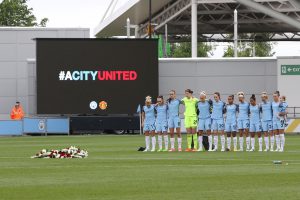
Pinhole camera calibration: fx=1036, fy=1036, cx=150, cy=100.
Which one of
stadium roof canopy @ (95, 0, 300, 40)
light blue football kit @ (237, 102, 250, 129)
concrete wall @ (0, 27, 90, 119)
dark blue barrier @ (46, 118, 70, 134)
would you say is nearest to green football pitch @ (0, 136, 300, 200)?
light blue football kit @ (237, 102, 250, 129)

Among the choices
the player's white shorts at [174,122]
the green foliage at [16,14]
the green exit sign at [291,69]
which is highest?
the green foliage at [16,14]

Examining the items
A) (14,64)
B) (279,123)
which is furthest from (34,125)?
(279,123)

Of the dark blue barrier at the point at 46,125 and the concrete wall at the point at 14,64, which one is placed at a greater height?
the concrete wall at the point at 14,64

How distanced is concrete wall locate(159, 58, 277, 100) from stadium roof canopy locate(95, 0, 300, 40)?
54.8 ft

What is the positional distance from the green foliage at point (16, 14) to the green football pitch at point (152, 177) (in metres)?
80.0

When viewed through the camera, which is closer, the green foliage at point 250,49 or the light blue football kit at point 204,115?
the light blue football kit at point 204,115

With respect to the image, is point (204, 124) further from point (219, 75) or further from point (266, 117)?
point (219, 75)

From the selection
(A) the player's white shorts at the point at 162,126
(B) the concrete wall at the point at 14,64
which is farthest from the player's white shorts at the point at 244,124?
(B) the concrete wall at the point at 14,64

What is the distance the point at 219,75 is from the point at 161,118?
2678 centimetres

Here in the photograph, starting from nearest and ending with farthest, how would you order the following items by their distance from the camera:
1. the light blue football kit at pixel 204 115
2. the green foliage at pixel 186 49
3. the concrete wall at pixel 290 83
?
1. the light blue football kit at pixel 204 115
2. the concrete wall at pixel 290 83
3. the green foliage at pixel 186 49

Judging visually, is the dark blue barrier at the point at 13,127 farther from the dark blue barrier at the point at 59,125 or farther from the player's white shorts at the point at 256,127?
the player's white shorts at the point at 256,127

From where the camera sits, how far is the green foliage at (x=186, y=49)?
4697 inches

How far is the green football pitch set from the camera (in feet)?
62.1

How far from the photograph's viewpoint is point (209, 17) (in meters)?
97.6
